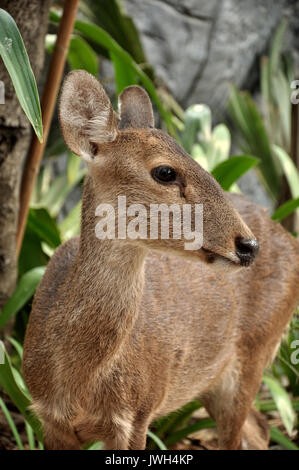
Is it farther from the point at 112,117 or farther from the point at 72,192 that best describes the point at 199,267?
the point at 72,192

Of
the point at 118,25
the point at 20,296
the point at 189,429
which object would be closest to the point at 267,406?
the point at 189,429

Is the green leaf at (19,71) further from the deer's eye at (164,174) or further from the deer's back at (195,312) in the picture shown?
the deer's back at (195,312)

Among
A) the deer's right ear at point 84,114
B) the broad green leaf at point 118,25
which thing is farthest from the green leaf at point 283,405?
the broad green leaf at point 118,25

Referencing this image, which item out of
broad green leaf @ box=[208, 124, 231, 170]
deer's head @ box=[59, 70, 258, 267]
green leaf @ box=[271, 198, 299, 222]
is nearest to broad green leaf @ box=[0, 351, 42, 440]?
deer's head @ box=[59, 70, 258, 267]

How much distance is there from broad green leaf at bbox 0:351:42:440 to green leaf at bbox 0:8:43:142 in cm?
97

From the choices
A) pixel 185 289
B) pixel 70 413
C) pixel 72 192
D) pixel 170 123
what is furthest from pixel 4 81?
pixel 72 192

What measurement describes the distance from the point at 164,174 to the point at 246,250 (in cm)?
32

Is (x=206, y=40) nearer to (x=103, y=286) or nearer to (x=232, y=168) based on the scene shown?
(x=232, y=168)

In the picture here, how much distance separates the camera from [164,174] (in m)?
2.02

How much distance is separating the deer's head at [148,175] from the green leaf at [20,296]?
0.93 metres

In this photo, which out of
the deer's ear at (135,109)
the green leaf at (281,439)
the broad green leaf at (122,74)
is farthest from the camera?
the green leaf at (281,439)

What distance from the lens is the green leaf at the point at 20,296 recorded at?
289cm

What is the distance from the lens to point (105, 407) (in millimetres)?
2303
